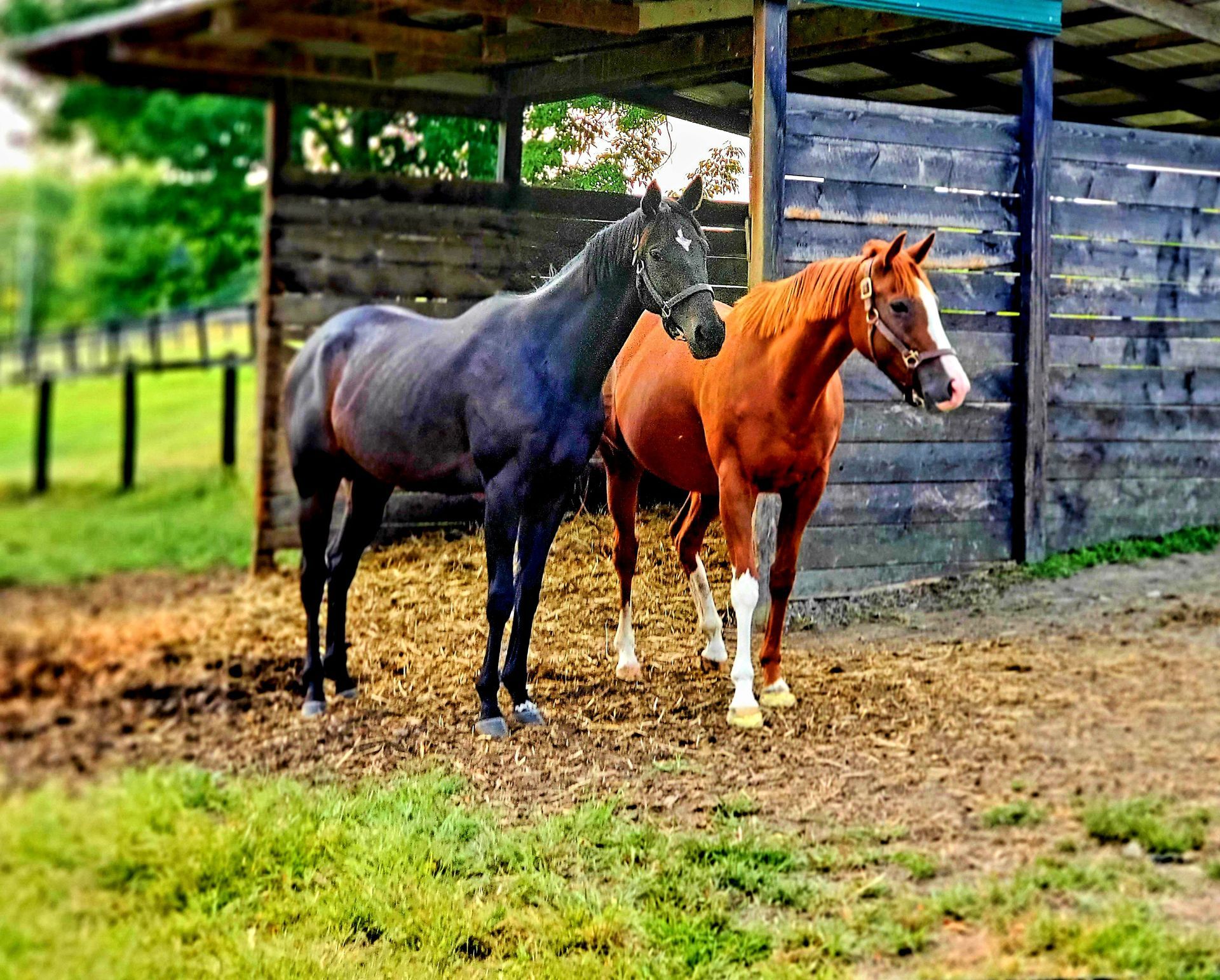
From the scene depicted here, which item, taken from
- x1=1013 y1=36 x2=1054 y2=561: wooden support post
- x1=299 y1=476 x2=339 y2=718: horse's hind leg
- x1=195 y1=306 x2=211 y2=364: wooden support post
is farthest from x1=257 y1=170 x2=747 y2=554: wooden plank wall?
x1=195 y1=306 x2=211 y2=364: wooden support post

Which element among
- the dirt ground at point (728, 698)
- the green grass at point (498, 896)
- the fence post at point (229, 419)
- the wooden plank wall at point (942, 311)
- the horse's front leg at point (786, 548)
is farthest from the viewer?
the wooden plank wall at point (942, 311)

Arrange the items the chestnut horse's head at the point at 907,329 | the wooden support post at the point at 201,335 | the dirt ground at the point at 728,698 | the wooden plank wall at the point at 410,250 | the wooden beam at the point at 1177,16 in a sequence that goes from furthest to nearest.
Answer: the wooden beam at the point at 1177,16 < the wooden plank wall at the point at 410,250 < the chestnut horse's head at the point at 907,329 < the dirt ground at the point at 728,698 < the wooden support post at the point at 201,335

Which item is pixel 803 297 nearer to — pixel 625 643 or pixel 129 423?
pixel 625 643

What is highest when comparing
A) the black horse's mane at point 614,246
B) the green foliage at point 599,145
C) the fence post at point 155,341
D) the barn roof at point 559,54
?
the barn roof at point 559,54

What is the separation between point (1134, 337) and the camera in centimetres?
412

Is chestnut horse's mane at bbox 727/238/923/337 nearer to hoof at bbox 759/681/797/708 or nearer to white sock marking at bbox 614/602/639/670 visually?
white sock marking at bbox 614/602/639/670

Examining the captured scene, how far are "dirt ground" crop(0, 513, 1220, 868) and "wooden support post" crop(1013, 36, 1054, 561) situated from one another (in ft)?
0.79

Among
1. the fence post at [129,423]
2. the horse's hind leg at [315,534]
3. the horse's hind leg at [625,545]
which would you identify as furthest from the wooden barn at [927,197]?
the fence post at [129,423]

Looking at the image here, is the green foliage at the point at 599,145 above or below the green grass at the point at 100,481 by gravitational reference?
above

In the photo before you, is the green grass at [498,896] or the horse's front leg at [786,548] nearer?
the green grass at [498,896]

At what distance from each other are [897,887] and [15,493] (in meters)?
1.81

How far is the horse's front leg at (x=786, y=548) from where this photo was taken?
3.35 m

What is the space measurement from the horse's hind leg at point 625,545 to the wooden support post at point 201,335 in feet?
4.49

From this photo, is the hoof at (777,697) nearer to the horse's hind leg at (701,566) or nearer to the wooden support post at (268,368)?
the horse's hind leg at (701,566)
